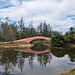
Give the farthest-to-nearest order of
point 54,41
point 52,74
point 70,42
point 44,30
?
→ point 44,30 < point 70,42 < point 54,41 < point 52,74

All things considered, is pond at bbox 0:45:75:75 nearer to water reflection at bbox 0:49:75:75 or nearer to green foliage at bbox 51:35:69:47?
water reflection at bbox 0:49:75:75

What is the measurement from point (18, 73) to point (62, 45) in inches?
893

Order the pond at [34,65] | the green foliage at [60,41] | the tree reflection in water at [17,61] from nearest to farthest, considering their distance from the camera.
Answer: the pond at [34,65], the tree reflection in water at [17,61], the green foliage at [60,41]

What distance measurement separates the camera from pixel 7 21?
3991 cm

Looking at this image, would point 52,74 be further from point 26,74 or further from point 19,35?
point 19,35

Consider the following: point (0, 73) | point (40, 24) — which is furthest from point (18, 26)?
point (0, 73)

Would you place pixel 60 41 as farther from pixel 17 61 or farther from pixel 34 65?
pixel 34 65

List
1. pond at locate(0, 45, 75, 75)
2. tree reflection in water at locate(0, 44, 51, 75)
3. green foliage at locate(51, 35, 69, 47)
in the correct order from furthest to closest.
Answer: green foliage at locate(51, 35, 69, 47), tree reflection in water at locate(0, 44, 51, 75), pond at locate(0, 45, 75, 75)

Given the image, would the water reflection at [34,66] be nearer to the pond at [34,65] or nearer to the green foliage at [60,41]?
the pond at [34,65]

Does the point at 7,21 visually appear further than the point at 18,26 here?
No

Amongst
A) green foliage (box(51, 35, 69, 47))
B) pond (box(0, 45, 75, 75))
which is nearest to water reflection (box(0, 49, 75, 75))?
pond (box(0, 45, 75, 75))

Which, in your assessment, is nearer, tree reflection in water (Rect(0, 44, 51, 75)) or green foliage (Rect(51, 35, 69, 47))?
tree reflection in water (Rect(0, 44, 51, 75))

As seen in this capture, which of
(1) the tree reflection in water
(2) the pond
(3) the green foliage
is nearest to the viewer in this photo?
(2) the pond

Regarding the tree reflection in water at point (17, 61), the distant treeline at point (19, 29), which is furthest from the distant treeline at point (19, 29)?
the tree reflection in water at point (17, 61)
